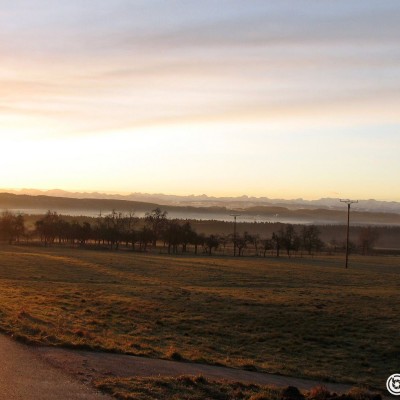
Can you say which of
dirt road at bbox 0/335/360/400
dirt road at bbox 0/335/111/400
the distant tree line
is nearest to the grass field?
dirt road at bbox 0/335/360/400

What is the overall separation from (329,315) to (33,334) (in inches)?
650

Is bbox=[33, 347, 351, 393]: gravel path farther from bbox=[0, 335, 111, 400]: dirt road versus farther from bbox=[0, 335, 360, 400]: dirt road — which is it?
bbox=[0, 335, 111, 400]: dirt road

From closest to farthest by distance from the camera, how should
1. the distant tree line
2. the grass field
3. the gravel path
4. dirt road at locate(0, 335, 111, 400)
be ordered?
dirt road at locate(0, 335, 111, 400), the gravel path, the grass field, the distant tree line

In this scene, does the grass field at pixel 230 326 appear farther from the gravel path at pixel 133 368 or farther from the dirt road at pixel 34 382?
the dirt road at pixel 34 382

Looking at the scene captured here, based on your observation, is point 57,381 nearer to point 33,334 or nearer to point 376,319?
point 33,334

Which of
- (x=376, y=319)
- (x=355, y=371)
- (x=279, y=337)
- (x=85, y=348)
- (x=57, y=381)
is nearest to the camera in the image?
(x=57, y=381)

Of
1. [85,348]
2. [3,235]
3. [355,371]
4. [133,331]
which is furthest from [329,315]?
[3,235]

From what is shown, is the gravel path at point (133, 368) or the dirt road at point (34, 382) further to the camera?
the gravel path at point (133, 368)

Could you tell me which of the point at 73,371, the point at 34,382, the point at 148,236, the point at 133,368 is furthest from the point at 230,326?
the point at 148,236

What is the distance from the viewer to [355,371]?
17.9 metres

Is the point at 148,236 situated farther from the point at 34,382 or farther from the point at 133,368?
the point at 34,382

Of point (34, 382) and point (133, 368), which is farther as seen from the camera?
point (133, 368)

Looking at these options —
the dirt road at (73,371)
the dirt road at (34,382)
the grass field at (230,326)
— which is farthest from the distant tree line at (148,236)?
the dirt road at (34,382)

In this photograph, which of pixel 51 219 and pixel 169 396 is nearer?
pixel 169 396
